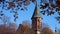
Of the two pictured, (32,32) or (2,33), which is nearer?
(2,33)

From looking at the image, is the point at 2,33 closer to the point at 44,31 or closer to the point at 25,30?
the point at 25,30

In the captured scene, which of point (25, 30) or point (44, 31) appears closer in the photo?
point (25, 30)

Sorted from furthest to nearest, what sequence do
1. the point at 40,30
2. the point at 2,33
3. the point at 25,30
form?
the point at 40,30, the point at 25,30, the point at 2,33

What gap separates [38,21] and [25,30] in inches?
446

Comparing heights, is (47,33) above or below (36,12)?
below

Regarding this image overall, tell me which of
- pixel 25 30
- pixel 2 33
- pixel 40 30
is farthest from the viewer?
pixel 40 30

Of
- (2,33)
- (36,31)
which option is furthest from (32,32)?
(2,33)

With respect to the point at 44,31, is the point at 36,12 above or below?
above

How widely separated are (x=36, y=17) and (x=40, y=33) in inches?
212

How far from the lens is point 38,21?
76.2m

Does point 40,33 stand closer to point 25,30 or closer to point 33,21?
point 33,21

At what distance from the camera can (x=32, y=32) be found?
7388cm

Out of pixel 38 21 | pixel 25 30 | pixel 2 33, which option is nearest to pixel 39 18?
pixel 38 21

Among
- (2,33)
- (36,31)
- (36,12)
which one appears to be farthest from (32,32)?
(2,33)
